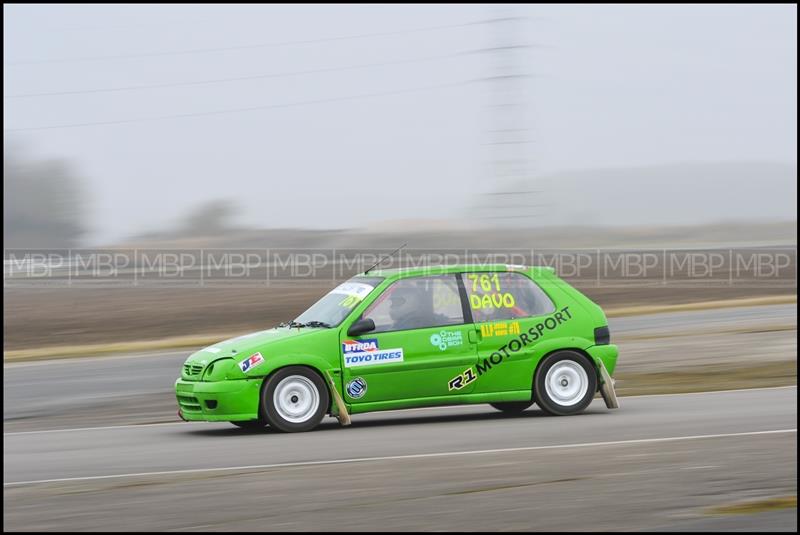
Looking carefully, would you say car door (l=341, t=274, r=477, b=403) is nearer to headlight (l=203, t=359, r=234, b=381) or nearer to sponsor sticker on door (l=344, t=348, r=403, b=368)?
sponsor sticker on door (l=344, t=348, r=403, b=368)

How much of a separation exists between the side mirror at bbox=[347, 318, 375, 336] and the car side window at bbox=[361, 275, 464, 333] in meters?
0.11

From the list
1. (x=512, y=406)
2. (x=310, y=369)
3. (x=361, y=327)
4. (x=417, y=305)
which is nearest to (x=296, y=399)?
(x=310, y=369)

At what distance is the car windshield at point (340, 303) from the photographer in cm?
1148

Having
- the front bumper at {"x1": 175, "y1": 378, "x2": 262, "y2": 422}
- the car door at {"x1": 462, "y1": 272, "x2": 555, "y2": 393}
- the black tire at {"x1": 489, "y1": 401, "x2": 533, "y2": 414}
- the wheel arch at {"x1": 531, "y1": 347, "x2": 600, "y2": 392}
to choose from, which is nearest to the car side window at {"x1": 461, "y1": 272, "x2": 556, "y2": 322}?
the car door at {"x1": 462, "y1": 272, "x2": 555, "y2": 393}

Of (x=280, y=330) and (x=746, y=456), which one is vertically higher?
(x=280, y=330)

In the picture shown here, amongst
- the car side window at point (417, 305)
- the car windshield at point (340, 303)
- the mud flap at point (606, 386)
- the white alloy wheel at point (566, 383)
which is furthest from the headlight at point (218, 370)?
the mud flap at point (606, 386)

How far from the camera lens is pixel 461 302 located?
11680 mm

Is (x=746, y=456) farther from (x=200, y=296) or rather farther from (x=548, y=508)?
(x=200, y=296)

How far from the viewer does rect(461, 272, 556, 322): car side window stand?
38.4 ft

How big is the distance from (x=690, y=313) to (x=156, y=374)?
52.7ft

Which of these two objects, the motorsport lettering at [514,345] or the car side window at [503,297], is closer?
the motorsport lettering at [514,345]

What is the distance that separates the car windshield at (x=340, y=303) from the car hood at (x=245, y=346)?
25 centimetres

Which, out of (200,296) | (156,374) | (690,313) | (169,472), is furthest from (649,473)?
(200,296)

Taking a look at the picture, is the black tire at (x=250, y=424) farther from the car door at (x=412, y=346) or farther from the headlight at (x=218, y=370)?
the car door at (x=412, y=346)
